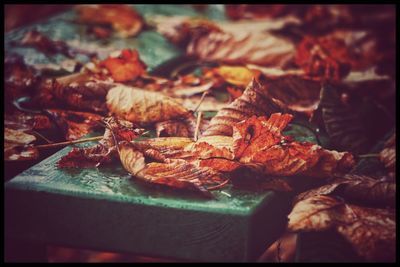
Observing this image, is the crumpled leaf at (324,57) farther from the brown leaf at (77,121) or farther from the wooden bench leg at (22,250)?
the wooden bench leg at (22,250)

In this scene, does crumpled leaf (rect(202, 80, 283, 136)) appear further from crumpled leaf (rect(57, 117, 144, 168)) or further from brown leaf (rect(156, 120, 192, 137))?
crumpled leaf (rect(57, 117, 144, 168))

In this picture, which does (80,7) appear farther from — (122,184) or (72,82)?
(122,184)

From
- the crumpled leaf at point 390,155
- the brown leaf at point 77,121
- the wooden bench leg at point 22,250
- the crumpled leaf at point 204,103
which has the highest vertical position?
the crumpled leaf at point 204,103

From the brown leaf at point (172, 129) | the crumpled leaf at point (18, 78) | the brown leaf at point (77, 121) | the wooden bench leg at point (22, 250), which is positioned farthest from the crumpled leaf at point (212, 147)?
the crumpled leaf at point (18, 78)

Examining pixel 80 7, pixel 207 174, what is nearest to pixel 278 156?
pixel 207 174

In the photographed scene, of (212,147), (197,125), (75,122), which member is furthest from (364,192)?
(75,122)
